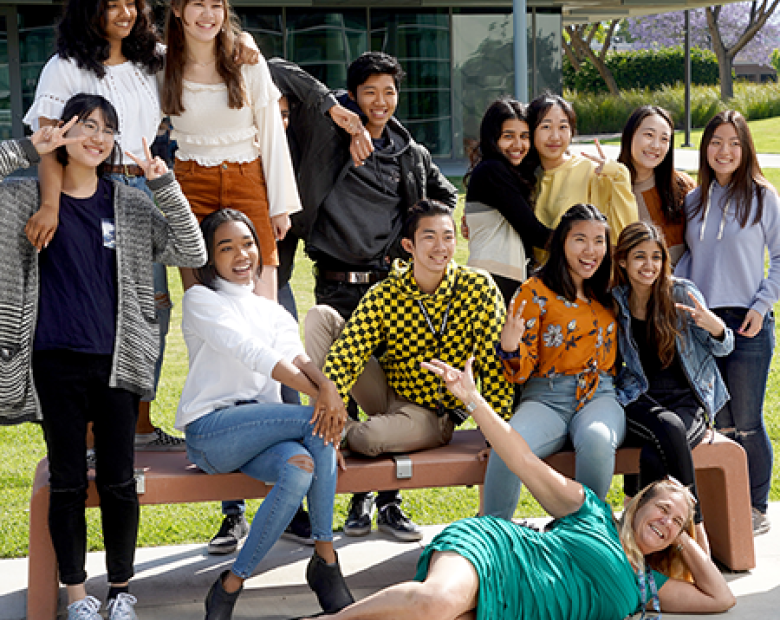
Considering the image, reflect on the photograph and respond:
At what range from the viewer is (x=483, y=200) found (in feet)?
15.1

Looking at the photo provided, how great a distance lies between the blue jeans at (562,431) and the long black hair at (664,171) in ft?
3.11

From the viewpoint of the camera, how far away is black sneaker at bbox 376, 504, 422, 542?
455 centimetres

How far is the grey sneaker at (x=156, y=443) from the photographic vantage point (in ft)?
14.2

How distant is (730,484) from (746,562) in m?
0.32

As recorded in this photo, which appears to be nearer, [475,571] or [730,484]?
[475,571]

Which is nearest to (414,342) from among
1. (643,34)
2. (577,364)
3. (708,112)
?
(577,364)

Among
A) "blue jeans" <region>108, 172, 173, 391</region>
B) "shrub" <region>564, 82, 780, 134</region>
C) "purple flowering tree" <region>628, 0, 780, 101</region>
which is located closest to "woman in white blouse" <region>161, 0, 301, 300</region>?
"blue jeans" <region>108, 172, 173, 391</region>

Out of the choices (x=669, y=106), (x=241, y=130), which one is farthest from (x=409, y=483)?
(x=669, y=106)

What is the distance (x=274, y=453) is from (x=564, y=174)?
189 centimetres

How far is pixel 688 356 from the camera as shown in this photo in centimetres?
415

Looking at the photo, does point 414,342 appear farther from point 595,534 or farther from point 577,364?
point 595,534

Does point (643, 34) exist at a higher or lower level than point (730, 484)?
higher

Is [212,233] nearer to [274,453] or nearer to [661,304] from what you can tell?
[274,453]

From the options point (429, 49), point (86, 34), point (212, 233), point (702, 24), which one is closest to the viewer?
point (86, 34)
